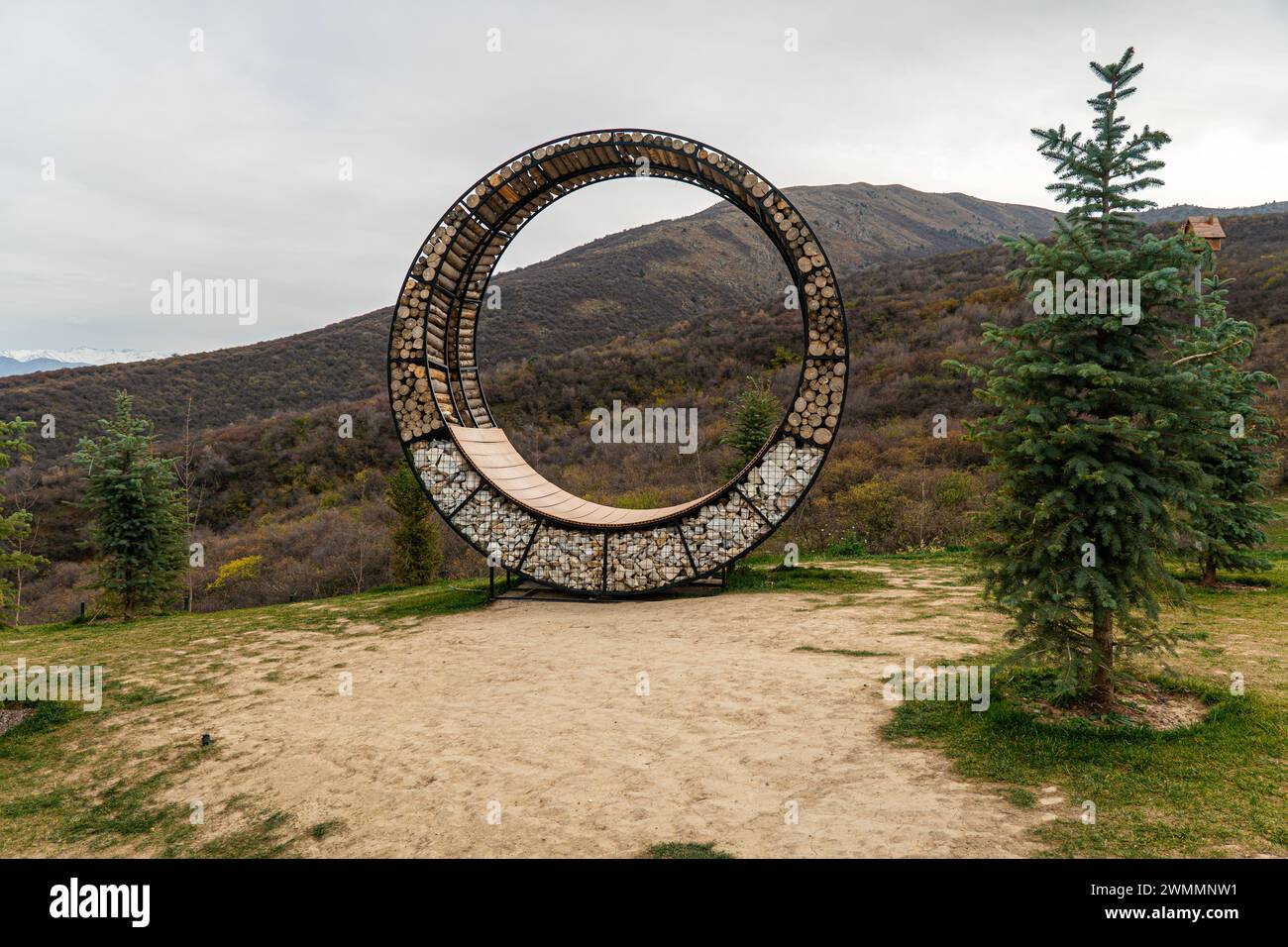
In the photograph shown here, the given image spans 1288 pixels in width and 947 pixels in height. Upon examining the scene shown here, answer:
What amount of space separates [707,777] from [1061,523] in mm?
2840

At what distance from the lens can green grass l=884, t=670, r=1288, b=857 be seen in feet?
10.4

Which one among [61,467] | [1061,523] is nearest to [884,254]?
[61,467]

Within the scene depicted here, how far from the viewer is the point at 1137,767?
151 inches

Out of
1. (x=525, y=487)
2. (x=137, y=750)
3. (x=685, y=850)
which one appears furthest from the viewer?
(x=525, y=487)

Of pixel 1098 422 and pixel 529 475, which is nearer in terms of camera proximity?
pixel 1098 422

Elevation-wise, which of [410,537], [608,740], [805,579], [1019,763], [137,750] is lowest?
[137,750]

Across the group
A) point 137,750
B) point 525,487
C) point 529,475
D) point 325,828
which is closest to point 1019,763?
point 325,828

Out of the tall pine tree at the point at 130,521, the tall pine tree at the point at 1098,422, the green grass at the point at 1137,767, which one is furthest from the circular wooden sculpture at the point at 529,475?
the tall pine tree at the point at 130,521

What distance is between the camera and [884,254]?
67.6 meters

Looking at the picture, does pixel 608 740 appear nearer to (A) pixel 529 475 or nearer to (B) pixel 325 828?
(B) pixel 325 828

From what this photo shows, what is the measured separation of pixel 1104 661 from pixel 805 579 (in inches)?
197

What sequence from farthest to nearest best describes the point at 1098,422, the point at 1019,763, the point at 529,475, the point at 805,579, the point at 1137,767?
the point at 529,475 < the point at 805,579 < the point at 1098,422 < the point at 1019,763 < the point at 1137,767

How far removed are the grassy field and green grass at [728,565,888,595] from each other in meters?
1.84

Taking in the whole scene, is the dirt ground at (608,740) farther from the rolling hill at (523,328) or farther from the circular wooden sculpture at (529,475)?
the rolling hill at (523,328)
